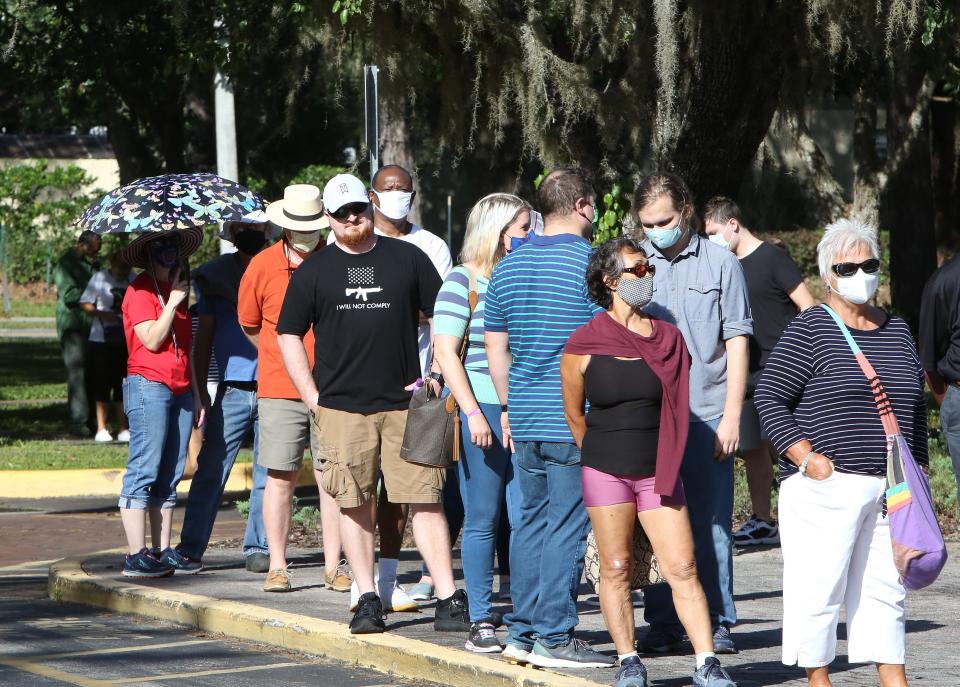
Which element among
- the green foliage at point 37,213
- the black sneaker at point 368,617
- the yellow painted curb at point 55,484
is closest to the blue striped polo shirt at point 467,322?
the black sneaker at point 368,617

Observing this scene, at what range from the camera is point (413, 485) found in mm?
6613

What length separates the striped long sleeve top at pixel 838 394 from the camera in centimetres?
526

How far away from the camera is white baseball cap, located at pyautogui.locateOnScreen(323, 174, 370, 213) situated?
6.57 meters

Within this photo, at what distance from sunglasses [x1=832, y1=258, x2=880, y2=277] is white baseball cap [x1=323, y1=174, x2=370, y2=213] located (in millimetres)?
2186

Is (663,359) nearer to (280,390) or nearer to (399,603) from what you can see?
(399,603)

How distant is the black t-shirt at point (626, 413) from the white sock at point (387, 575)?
2013mm

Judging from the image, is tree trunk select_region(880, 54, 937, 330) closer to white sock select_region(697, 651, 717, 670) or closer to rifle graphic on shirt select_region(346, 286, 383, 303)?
rifle graphic on shirt select_region(346, 286, 383, 303)

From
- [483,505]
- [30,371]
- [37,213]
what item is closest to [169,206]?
[483,505]

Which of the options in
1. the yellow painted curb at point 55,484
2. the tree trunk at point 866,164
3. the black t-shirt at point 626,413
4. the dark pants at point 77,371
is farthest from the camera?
the tree trunk at point 866,164

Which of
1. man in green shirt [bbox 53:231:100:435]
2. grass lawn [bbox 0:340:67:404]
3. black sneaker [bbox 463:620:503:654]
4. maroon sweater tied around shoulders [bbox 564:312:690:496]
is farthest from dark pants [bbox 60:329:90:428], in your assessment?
maroon sweater tied around shoulders [bbox 564:312:690:496]

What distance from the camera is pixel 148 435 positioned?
805cm

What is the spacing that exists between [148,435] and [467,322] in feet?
7.93

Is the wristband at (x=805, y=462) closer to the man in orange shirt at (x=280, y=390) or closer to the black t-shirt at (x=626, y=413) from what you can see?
the black t-shirt at (x=626, y=413)

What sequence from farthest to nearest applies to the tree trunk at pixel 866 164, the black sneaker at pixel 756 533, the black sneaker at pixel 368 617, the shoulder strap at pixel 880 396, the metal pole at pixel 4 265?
the metal pole at pixel 4 265 → the tree trunk at pixel 866 164 → the black sneaker at pixel 756 533 → the black sneaker at pixel 368 617 → the shoulder strap at pixel 880 396
